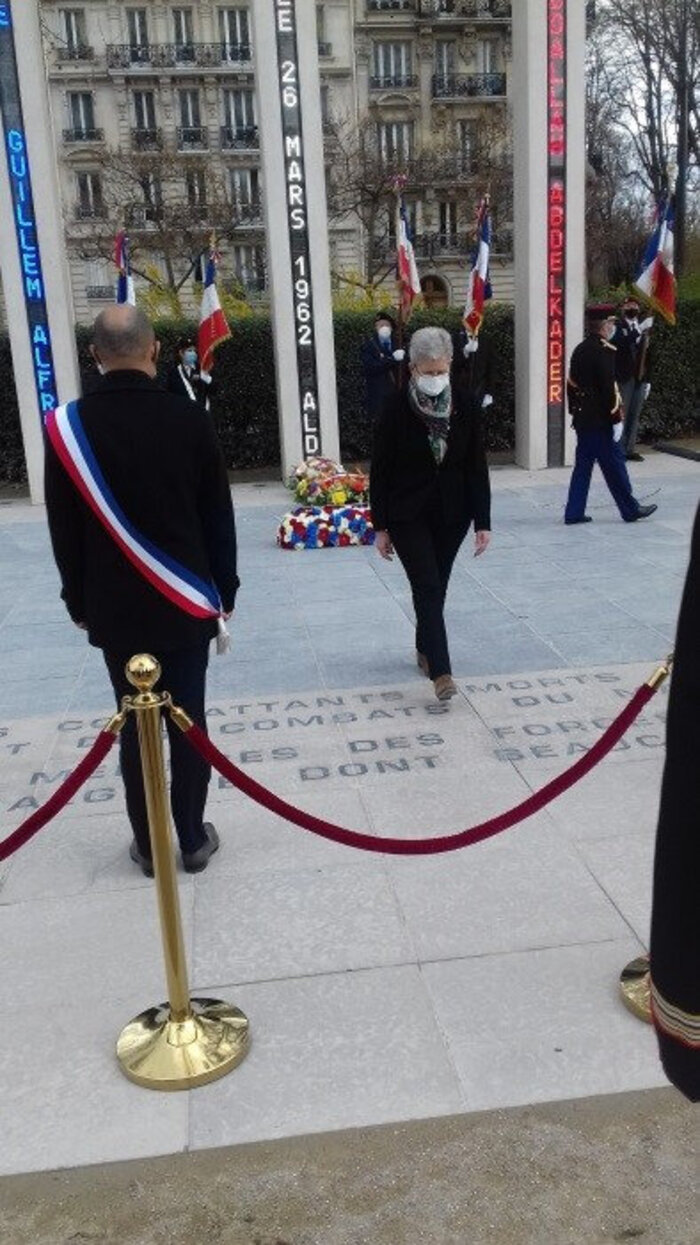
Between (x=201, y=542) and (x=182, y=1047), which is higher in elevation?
(x=201, y=542)

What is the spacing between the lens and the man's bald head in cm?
345

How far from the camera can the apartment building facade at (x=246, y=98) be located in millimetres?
46844

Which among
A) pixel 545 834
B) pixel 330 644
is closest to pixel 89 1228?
pixel 545 834

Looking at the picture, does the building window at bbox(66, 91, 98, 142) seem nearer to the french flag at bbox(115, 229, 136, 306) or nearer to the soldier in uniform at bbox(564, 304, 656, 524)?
the french flag at bbox(115, 229, 136, 306)

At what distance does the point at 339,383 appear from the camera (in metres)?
15.2

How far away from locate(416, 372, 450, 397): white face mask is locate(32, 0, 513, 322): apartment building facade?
40647 mm

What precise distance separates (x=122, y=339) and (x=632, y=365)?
37.2ft

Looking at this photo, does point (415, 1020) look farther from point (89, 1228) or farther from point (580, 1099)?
point (89, 1228)

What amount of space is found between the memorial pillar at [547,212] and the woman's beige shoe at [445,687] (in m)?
9.10

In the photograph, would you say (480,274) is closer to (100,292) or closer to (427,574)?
(427,574)

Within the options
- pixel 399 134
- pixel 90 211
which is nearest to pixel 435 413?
pixel 90 211

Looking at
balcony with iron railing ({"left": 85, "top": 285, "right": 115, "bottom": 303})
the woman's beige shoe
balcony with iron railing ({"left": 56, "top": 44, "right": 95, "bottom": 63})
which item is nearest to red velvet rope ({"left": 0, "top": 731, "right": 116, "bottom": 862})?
the woman's beige shoe

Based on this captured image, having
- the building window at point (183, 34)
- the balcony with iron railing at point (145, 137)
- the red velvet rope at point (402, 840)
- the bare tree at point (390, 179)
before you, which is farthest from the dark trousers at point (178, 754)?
the building window at point (183, 34)

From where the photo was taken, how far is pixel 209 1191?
2506 mm
